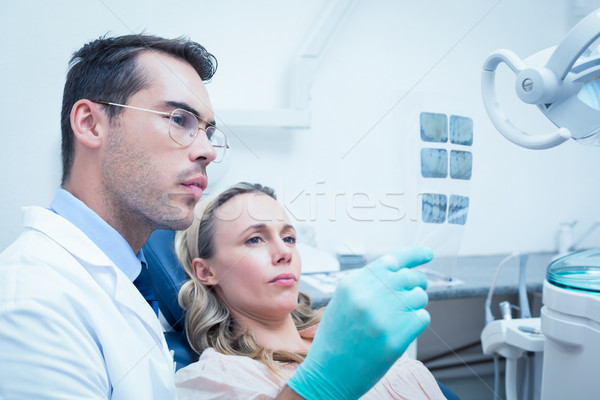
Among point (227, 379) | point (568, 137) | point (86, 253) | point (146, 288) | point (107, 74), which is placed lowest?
point (227, 379)

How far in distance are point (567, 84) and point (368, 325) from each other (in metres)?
0.48

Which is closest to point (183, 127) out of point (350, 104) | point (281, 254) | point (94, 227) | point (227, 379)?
point (94, 227)

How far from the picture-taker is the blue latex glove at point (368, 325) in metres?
0.65

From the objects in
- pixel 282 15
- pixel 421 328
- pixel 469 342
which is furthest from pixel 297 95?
pixel 469 342

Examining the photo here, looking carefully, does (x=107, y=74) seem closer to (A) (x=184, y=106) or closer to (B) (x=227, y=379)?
(A) (x=184, y=106)

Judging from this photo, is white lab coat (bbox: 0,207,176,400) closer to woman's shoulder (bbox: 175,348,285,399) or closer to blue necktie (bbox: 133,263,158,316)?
woman's shoulder (bbox: 175,348,285,399)

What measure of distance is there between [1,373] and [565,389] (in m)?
0.84

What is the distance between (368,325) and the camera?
25.5 inches

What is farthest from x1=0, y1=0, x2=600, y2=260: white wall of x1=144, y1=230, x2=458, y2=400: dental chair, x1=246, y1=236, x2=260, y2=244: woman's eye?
x1=144, y1=230, x2=458, y2=400: dental chair

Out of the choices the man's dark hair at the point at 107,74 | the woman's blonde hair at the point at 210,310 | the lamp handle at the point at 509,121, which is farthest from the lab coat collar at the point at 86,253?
the lamp handle at the point at 509,121

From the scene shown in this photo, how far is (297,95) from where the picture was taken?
5.97 feet

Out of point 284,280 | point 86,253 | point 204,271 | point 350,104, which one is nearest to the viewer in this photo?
point 86,253

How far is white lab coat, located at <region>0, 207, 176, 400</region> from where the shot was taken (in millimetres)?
614

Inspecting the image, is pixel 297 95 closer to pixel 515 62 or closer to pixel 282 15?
pixel 282 15
